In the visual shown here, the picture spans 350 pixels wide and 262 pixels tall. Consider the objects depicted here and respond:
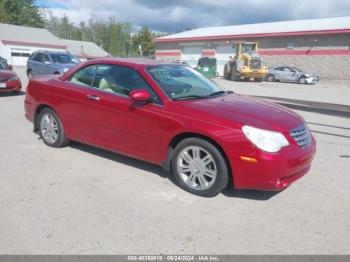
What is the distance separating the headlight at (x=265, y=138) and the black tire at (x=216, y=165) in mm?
422

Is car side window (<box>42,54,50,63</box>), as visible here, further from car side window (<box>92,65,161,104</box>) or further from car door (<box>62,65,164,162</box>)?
car side window (<box>92,65,161,104</box>)

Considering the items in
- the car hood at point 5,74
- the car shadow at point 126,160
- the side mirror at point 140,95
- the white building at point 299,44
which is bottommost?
the car shadow at point 126,160

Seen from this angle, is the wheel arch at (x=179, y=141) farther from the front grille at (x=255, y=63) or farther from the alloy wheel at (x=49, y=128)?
the front grille at (x=255, y=63)

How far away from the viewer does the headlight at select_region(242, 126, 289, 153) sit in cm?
381

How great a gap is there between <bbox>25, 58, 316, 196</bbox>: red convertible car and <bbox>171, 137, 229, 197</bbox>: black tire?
1 centimetres

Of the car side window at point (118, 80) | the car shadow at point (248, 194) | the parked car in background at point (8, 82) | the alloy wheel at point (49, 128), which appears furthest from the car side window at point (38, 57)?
the car shadow at point (248, 194)

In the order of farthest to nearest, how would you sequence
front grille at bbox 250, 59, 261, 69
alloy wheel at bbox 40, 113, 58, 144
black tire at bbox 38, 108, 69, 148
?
front grille at bbox 250, 59, 261, 69
alloy wheel at bbox 40, 113, 58, 144
black tire at bbox 38, 108, 69, 148

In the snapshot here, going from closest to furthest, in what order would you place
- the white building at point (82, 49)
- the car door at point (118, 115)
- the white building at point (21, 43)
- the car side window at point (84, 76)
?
the car door at point (118, 115), the car side window at point (84, 76), the white building at point (21, 43), the white building at point (82, 49)

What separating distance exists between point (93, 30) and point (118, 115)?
11522 centimetres

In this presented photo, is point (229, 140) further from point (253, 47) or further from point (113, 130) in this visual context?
point (253, 47)

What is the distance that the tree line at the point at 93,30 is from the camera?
74.7 meters

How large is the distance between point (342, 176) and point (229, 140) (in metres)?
2.16

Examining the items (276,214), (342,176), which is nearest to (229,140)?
(276,214)

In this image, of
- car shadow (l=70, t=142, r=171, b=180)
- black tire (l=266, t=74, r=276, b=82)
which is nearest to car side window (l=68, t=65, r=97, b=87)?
car shadow (l=70, t=142, r=171, b=180)
